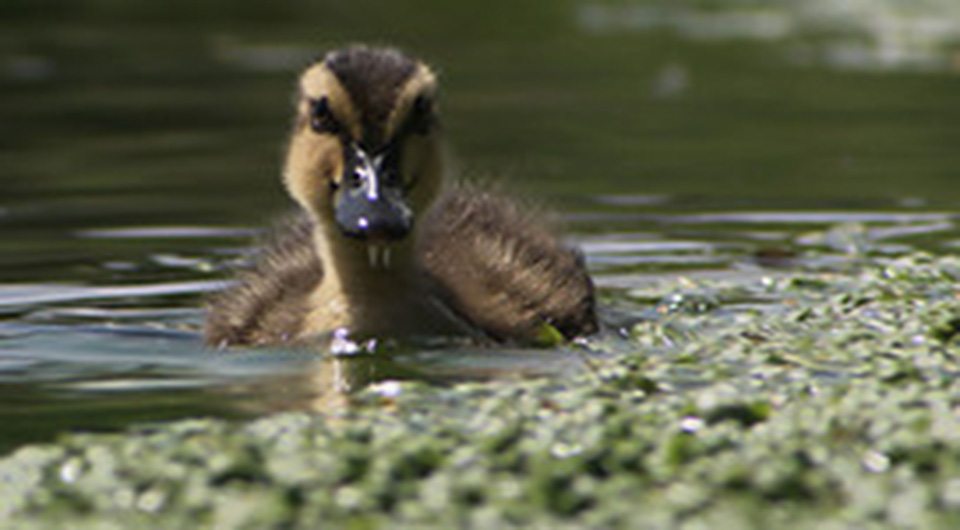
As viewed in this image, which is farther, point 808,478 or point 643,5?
point 643,5

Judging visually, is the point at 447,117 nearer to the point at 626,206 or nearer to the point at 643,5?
the point at 626,206

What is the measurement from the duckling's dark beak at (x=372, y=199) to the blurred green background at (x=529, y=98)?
297cm

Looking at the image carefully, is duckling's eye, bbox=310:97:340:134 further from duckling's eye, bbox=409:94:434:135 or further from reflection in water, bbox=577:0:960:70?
reflection in water, bbox=577:0:960:70

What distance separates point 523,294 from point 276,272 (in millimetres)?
1126

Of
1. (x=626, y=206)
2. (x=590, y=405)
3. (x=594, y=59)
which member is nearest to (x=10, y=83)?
(x=594, y=59)

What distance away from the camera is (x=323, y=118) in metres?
8.03

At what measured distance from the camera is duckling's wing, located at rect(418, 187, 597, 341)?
8.28 metres

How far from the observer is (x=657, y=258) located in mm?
10500

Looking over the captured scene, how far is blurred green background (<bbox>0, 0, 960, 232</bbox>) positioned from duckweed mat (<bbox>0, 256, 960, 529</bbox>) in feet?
14.3

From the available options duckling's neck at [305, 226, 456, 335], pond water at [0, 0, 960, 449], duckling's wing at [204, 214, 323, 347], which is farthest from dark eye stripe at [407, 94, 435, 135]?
pond water at [0, 0, 960, 449]

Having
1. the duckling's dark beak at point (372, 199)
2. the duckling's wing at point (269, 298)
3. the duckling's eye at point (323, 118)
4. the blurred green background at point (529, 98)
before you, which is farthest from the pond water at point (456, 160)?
the duckling's eye at point (323, 118)

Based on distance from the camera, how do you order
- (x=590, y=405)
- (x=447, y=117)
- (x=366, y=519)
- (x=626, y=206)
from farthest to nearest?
(x=447, y=117)
(x=626, y=206)
(x=590, y=405)
(x=366, y=519)

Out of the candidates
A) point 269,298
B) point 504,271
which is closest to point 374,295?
point 269,298

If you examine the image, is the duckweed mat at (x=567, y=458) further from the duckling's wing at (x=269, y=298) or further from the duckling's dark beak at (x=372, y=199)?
the duckling's wing at (x=269, y=298)
